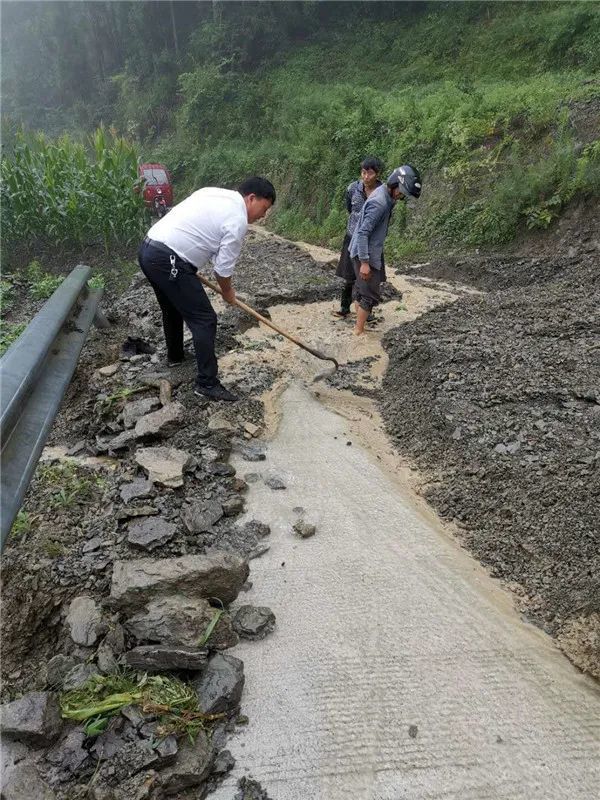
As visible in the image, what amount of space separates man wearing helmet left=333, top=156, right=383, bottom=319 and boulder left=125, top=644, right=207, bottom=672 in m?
4.53

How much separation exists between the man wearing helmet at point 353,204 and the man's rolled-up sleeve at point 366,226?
0.40 meters

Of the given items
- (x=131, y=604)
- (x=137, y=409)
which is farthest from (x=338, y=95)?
(x=131, y=604)

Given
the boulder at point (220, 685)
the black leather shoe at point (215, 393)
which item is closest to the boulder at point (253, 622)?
the boulder at point (220, 685)

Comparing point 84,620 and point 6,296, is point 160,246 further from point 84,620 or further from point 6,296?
point 6,296

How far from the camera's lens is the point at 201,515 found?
106 inches

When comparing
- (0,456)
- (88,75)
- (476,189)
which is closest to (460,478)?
A: (0,456)

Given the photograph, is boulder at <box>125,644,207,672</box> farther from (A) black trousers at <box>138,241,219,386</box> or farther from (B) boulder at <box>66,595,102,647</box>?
(A) black trousers at <box>138,241,219,386</box>

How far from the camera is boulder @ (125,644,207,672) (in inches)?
72.7

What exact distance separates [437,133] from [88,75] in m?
32.3

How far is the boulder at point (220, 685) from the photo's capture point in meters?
1.81

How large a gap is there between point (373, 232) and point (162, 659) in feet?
13.9

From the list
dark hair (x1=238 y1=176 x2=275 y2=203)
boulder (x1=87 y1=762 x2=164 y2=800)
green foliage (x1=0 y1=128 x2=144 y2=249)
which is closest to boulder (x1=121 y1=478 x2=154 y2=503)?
boulder (x1=87 y1=762 x2=164 y2=800)

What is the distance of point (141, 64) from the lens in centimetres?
2975

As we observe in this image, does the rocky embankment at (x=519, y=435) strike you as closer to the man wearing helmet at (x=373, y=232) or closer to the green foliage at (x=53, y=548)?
the man wearing helmet at (x=373, y=232)
